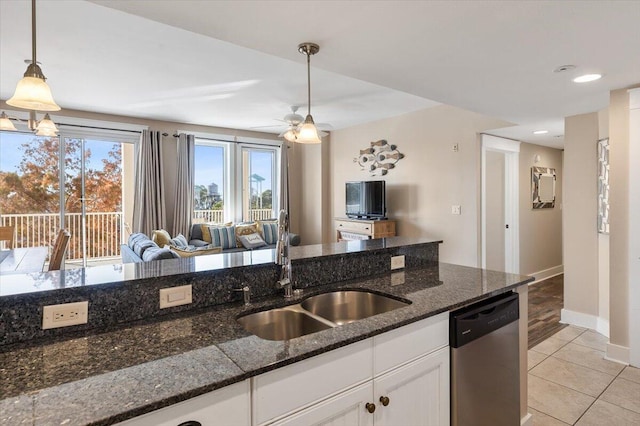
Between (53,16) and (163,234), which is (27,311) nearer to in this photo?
(53,16)

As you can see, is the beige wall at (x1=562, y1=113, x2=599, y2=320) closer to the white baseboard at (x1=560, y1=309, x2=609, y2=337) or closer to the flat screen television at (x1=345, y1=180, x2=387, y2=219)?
the white baseboard at (x1=560, y1=309, x2=609, y2=337)

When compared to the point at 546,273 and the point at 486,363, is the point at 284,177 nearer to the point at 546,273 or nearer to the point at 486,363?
the point at 546,273

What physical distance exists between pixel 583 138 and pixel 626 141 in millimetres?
862

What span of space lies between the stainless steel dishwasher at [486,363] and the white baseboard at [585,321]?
2455mm

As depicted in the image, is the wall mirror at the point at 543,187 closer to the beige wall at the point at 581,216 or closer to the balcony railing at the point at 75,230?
the beige wall at the point at 581,216

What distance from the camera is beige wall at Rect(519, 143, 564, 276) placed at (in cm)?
530

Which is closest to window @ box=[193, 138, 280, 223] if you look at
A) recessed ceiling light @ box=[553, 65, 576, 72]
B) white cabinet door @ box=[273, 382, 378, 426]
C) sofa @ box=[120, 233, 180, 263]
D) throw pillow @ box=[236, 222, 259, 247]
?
throw pillow @ box=[236, 222, 259, 247]

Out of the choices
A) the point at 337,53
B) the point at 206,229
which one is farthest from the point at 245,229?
the point at 337,53

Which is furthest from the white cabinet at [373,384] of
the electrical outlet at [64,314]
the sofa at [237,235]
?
the sofa at [237,235]

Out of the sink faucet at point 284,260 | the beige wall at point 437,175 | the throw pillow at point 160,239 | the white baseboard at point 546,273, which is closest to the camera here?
the sink faucet at point 284,260

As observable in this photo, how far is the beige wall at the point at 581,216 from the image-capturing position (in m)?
3.60

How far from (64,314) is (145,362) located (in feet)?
1.39

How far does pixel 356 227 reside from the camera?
5645mm

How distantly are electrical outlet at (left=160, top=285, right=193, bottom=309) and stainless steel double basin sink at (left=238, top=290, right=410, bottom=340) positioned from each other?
9.4 inches
